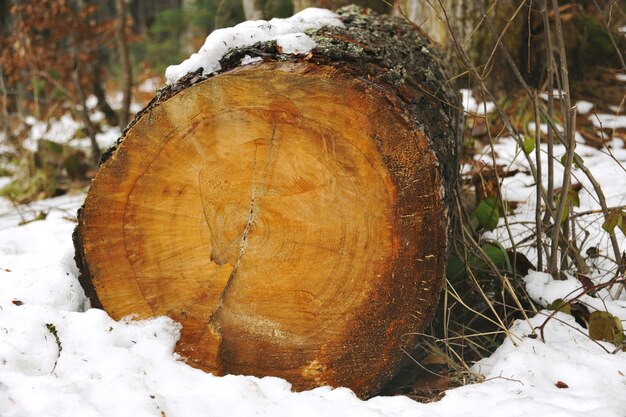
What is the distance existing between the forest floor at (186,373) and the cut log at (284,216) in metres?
0.12

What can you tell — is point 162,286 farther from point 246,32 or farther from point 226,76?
point 246,32

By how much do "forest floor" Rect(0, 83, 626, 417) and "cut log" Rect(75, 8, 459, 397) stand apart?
0.39ft

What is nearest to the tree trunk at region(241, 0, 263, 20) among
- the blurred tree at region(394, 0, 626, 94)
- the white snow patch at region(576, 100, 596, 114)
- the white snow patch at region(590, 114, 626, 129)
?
the blurred tree at region(394, 0, 626, 94)

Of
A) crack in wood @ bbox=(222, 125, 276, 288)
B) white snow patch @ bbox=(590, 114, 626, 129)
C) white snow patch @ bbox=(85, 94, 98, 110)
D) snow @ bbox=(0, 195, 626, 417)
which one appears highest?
crack in wood @ bbox=(222, 125, 276, 288)

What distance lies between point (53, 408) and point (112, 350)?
0.31 meters

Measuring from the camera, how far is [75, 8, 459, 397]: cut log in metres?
1.75

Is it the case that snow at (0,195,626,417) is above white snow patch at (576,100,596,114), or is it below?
below

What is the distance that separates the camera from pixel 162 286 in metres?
1.96

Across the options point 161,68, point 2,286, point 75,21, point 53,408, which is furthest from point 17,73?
point 53,408

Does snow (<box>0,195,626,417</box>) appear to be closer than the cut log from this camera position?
Yes

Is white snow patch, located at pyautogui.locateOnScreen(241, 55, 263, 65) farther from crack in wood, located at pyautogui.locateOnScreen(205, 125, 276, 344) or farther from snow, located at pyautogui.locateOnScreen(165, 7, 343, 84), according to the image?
crack in wood, located at pyautogui.locateOnScreen(205, 125, 276, 344)

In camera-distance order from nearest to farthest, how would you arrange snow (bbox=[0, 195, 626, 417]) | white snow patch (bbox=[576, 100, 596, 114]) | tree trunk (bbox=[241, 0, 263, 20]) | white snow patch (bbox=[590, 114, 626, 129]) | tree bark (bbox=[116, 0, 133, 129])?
snow (bbox=[0, 195, 626, 417]) < white snow patch (bbox=[590, 114, 626, 129]) < white snow patch (bbox=[576, 100, 596, 114]) < tree bark (bbox=[116, 0, 133, 129]) < tree trunk (bbox=[241, 0, 263, 20])

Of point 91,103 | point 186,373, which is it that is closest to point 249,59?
point 186,373

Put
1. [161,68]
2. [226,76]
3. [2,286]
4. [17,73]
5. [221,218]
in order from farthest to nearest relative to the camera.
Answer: [161,68] < [17,73] < [2,286] < [221,218] < [226,76]
